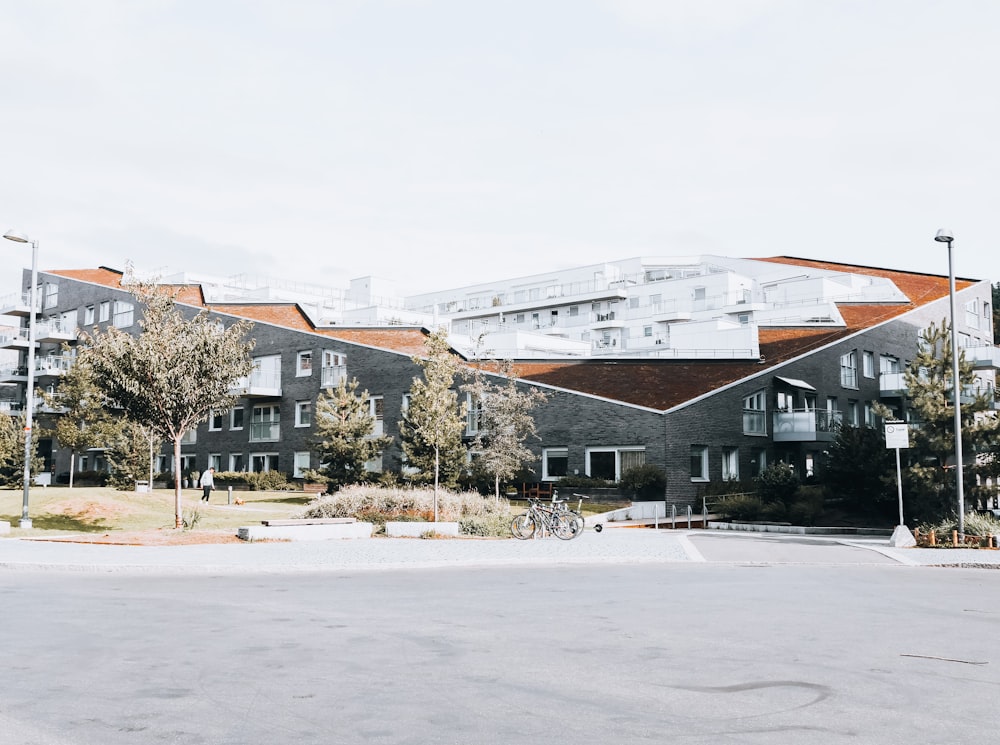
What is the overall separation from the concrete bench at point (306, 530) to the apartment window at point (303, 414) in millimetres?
28092

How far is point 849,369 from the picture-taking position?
161 feet

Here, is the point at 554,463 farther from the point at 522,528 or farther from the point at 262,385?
the point at 262,385

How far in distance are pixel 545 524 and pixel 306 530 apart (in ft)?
19.4

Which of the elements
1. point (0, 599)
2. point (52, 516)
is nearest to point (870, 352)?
point (52, 516)

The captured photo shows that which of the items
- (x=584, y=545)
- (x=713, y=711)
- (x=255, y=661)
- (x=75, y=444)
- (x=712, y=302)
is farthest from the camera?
(x=712, y=302)

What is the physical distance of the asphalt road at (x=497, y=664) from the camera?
6121mm

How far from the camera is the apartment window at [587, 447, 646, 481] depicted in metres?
39.8

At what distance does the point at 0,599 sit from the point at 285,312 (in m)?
44.4

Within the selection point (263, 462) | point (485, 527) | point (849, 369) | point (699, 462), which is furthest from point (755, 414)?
point (263, 462)

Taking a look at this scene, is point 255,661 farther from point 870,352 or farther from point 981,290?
point 981,290

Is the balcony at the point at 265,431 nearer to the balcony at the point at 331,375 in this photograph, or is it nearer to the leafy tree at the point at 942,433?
the balcony at the point at 331,375

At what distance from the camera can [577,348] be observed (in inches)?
2594

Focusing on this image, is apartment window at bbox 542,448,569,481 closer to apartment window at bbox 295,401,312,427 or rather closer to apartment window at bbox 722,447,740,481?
apartment window at bbox 722,447,740,481

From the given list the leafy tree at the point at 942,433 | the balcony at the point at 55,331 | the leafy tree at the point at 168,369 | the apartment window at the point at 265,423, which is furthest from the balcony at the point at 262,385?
the leafy tree at the point at 942,433
